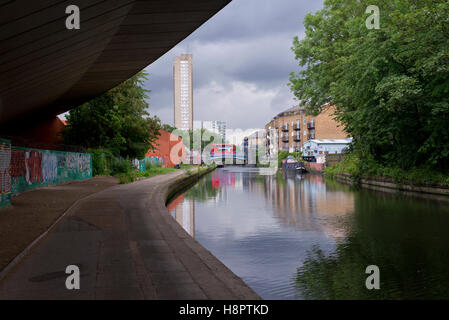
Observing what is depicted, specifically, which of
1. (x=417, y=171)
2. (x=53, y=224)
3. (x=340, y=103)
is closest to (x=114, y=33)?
(x=53, y=224)

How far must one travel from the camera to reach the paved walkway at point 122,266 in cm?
552

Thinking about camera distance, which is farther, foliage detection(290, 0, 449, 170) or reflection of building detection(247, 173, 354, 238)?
foliage detection(290, 0, 449, 170)

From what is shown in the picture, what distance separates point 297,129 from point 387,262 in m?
120

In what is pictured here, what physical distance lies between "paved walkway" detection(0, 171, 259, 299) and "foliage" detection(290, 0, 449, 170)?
13.9 metres

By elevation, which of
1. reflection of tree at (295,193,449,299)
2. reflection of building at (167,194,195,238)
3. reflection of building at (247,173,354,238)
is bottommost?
reflection of building at (167,194,195,238)

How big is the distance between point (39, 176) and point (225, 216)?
12614 mm

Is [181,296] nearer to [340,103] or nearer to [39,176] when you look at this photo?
[39,176]

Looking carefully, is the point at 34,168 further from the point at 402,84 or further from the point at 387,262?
the point at 387,262

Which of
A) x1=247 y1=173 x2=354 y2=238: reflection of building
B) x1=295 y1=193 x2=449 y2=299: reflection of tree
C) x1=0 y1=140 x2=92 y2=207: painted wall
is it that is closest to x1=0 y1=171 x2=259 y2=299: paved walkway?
x1=295 y1=193 x2=449 y2=299: reflection of tree

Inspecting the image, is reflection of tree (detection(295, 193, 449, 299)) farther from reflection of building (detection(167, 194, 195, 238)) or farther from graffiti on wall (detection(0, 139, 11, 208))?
graffiti on wall (detection(0, 139, 11, 208))

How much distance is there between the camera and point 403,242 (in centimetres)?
1058

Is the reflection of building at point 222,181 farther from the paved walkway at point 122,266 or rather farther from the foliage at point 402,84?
the paved walkway at point 122,266

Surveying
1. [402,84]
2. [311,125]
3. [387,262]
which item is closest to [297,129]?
[311,125]

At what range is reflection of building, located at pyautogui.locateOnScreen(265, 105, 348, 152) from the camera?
338ft
